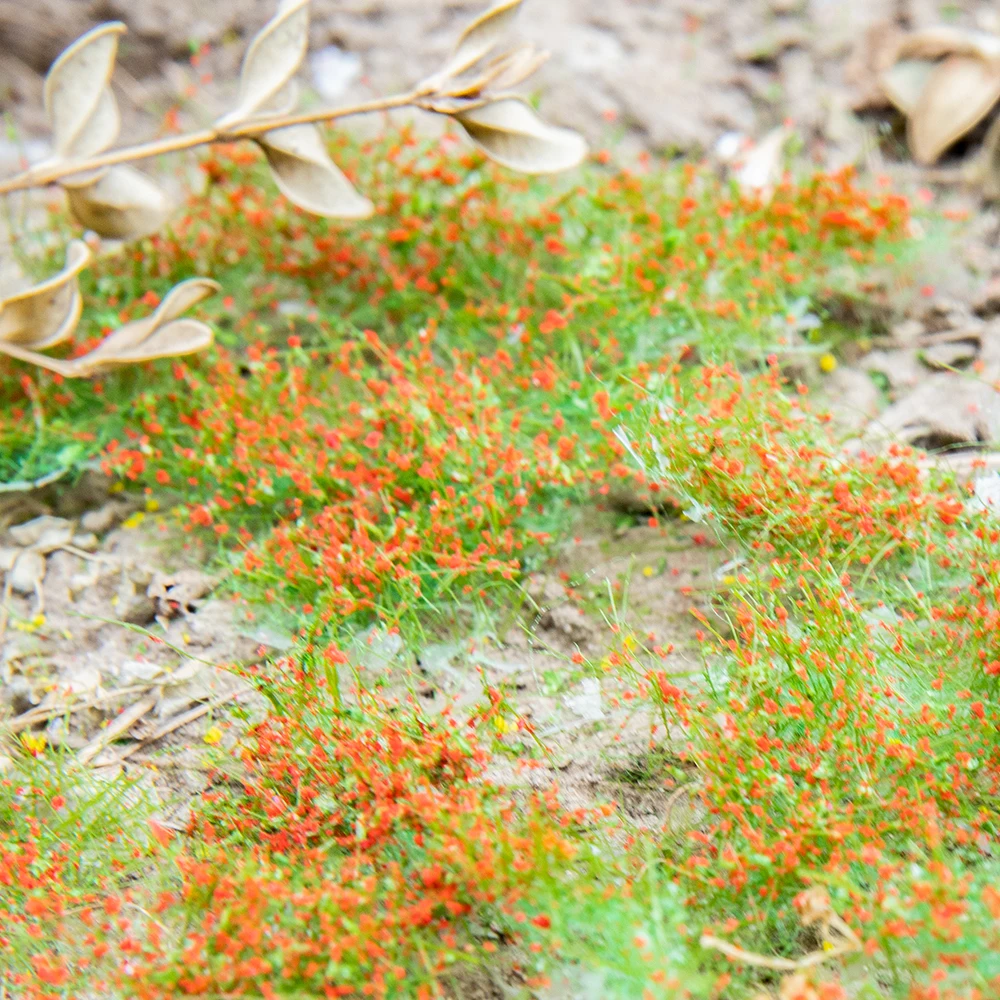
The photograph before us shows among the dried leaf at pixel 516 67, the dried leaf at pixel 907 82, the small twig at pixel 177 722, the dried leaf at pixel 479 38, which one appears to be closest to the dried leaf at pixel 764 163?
the dried leaf at pixel 907 82

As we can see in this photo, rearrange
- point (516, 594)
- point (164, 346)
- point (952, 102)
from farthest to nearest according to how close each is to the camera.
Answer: point (952, 102)
point (164, 346)
point (516, 594)

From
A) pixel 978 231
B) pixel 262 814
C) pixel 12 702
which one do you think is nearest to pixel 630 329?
pixel 978 231

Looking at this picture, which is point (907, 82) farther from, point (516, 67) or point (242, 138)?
point (242, 138)

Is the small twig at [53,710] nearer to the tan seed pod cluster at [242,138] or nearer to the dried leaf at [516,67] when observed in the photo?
the tan seed pod cluster at [242,138]

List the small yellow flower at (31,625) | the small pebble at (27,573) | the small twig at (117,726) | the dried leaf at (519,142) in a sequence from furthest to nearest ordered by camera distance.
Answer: the dried leaf at (519,142)
the small pebble at (27,573)
the small yellow flower at (31,625)
the small twig at (117,726)

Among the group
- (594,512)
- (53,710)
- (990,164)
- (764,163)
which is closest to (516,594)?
(594,512)
